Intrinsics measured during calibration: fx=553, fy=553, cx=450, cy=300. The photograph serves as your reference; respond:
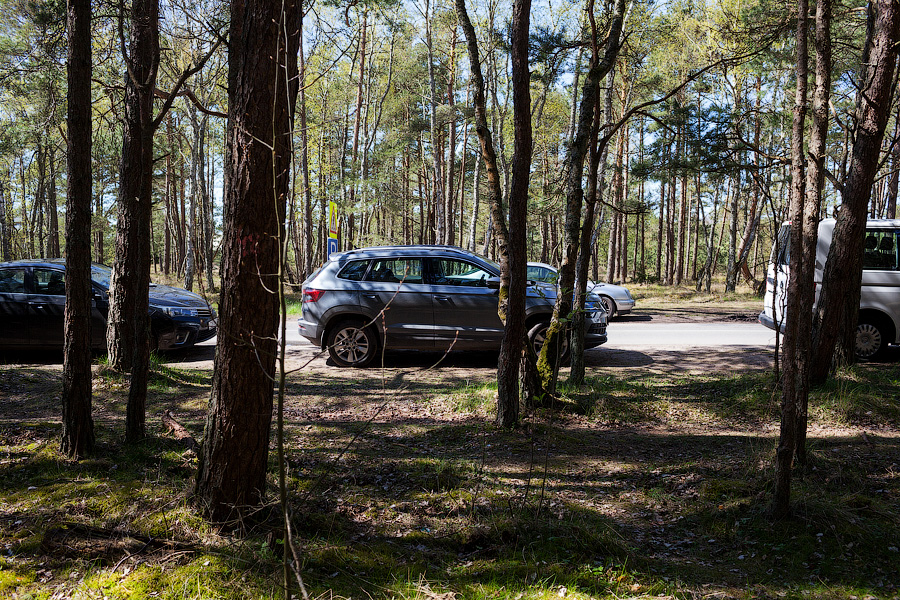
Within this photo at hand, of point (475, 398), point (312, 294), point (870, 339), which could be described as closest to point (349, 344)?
point (312, 294)

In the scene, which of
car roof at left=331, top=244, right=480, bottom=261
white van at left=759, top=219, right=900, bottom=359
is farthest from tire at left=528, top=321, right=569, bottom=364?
white van at left=759, top=219, right=900, bottom=359

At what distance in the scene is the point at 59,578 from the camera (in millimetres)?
2793

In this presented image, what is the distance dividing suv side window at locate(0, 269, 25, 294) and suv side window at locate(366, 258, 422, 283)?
18.4ft

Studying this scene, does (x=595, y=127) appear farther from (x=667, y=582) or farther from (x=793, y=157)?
(x=667, y=582)

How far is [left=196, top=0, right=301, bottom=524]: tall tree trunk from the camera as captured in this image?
2994 mm

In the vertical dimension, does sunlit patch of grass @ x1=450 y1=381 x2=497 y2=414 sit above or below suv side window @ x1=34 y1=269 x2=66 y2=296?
below

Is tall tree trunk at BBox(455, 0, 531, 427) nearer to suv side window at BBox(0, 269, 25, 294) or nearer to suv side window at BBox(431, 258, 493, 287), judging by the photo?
suv side window at BBox(431, 258, 493, 287)

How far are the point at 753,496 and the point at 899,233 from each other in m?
7.22

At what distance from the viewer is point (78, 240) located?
4090 mm

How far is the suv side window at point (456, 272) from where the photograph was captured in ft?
28.8

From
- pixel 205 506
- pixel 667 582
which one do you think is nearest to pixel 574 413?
pixel 667 582

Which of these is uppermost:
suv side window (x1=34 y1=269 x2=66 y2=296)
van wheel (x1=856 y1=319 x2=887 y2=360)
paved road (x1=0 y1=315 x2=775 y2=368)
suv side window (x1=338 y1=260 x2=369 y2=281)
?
suv side window (x1=338 y1=260 x2=369 y2=281)

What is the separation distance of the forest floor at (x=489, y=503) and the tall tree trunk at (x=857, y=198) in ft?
2.07

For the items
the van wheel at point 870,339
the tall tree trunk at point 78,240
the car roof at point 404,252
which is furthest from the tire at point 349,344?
the van wheel at point 870,339
